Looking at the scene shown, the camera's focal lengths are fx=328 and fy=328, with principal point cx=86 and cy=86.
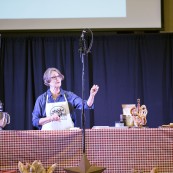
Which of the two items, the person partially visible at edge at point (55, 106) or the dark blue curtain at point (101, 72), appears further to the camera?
the dark blue curtain at point (101, 72)

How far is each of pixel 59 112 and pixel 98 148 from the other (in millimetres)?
1242

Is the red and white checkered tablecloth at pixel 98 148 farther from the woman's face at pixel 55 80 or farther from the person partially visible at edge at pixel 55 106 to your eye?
the woman's face at pixel 55 80

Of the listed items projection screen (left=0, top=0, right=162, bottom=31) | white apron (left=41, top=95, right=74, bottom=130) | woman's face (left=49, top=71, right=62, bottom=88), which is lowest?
white apron (left=41, top=95, right=74, bottom=130)

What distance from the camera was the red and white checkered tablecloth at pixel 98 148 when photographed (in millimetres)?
1552

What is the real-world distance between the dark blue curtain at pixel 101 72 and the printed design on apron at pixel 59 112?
1312 millimetres

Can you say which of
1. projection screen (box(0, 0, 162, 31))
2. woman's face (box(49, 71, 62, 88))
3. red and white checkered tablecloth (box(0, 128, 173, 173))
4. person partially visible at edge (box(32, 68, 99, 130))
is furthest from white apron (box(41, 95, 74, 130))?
projection screen (box(0, 0, 162, 31))

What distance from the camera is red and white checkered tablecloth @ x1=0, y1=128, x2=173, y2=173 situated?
61.1 inches

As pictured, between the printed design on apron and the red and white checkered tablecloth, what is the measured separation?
116 cm

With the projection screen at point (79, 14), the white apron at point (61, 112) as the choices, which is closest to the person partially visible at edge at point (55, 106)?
the white apron at point (61, 112)

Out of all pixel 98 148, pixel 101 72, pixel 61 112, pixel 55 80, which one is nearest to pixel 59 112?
pixel 61 112

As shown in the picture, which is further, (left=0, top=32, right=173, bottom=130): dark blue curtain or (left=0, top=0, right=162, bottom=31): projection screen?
(left=0, top=32, right=173, bottom=130): dark blue curtain

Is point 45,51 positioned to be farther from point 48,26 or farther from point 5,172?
point 5,172

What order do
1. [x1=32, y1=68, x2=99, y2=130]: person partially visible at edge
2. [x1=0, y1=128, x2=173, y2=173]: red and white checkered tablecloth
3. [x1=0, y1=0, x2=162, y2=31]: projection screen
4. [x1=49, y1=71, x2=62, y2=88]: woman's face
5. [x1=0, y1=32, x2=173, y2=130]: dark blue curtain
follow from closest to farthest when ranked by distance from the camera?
[x1=0, y1=128, x2=173, y2=173]: red and white checkered tablecloth → [x1=32, y1=68, x2=99, y2=130]: person partially visible at edge → [x1=49, y1=71, x2=62, y2=88]: woman's face → [x1=0, y1=0, x2=162, y2=31]: projection screen → [x1=0, y1=32, x2=173, y2=130]: dark blue curtain

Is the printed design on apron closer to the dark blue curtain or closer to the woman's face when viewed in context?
the woman's face
